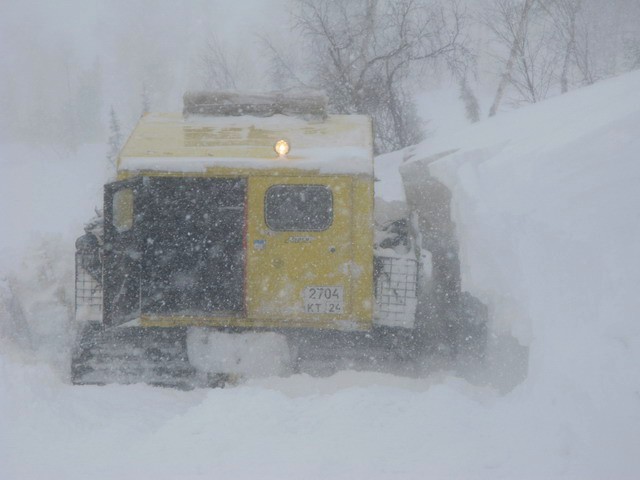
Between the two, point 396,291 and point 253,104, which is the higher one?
point 253,104

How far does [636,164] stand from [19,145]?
71.7 m

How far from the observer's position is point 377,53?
1933cm

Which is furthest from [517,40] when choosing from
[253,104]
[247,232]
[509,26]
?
[247,232]

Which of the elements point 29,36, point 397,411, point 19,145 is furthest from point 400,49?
point 29,36

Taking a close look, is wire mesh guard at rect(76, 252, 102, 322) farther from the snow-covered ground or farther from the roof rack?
the roof rack

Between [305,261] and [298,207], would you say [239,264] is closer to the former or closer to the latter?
[305,261]

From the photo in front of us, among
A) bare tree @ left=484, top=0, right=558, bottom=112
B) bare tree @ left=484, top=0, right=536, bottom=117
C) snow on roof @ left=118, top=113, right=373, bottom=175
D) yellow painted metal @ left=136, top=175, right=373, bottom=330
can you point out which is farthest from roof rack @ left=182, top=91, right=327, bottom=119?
bare tree @ left=484, top=0, right=536, bottom=117

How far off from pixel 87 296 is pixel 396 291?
115 inches

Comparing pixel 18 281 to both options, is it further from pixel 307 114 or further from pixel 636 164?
pixel 636 164

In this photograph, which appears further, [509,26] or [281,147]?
[509,26]

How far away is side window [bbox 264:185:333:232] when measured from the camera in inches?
236

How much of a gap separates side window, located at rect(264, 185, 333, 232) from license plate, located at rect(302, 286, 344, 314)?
0.56m

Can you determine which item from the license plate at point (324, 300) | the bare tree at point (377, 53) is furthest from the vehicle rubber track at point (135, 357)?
the bare tree at point (377, 53)

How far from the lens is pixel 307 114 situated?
23.5ft
